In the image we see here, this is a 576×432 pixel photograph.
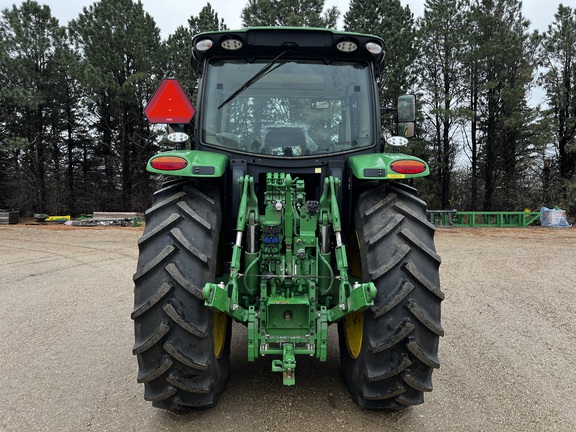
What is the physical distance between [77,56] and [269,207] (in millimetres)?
21515

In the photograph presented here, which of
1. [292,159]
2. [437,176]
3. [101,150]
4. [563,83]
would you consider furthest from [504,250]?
[101,150]

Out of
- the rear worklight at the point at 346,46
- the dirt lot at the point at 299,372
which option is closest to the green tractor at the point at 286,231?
the rear worklight at the point at 346,46

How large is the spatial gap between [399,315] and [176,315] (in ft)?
4.09

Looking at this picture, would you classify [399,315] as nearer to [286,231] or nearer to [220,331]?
[286,231]

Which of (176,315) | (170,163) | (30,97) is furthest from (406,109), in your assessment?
(30,97)

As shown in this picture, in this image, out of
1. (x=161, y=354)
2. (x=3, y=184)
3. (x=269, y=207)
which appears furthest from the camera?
(x=3, y=184)

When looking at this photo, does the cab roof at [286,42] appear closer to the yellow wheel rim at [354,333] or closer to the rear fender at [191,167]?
the rear fender at [191,167]

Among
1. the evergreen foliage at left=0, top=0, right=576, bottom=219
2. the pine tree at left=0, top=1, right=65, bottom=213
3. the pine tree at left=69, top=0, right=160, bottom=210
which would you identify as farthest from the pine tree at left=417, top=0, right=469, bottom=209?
the pine tree at left=0, top=1, right=65, bottom=213

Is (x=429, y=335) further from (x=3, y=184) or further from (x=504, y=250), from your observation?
(x=3, y=184)

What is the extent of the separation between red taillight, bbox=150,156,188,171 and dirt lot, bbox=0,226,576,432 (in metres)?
1.55

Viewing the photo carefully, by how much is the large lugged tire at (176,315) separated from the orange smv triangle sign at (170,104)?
113cm

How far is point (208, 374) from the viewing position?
2686 mm

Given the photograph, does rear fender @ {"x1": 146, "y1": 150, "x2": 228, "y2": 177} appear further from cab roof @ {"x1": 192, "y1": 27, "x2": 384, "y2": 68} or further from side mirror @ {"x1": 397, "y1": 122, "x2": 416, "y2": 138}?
side mirror @ {"x1": 397, "y1": 122, "x2": 416, "y2": 138}

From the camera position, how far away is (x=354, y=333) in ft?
10.7
